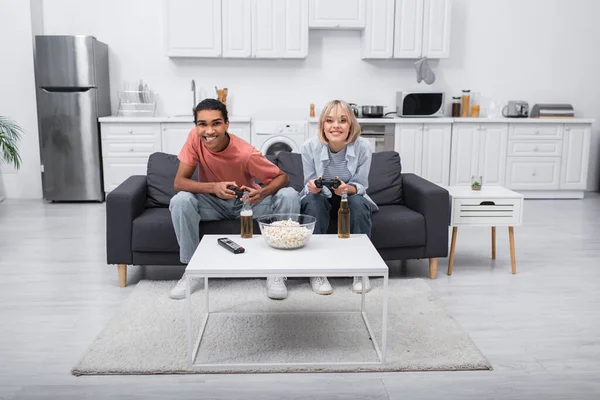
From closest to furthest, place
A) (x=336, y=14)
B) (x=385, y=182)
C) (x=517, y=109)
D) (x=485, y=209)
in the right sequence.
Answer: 1. (x=485, y=209)
2. (x=385, y=182)
3. (x=336, y=14)
4. (x=517, y=109)

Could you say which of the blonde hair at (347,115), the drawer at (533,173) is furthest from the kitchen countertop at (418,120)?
the blonde hair at (347,115)

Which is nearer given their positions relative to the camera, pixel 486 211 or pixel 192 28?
pixel 486 211

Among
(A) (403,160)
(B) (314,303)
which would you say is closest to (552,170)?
(A) (403,160)

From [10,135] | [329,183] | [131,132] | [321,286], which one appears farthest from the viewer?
[131,132]

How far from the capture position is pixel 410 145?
5508 millimetres

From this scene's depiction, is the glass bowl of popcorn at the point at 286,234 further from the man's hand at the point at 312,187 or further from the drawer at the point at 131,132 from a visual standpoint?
the drawer at the point at 131,132

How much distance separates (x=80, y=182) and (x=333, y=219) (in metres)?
3.13

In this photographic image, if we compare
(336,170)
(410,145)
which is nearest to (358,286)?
(336,170)

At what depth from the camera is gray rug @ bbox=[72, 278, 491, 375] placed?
7.20 ft

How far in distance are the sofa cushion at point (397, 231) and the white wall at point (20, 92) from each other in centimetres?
391

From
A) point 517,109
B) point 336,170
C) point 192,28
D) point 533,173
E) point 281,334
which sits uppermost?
point 192,28

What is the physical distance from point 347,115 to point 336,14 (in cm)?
286

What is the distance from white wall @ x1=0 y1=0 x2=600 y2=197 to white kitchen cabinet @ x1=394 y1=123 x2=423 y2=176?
21.9 inches

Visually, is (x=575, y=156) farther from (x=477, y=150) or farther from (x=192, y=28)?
(x=192, y=28)
